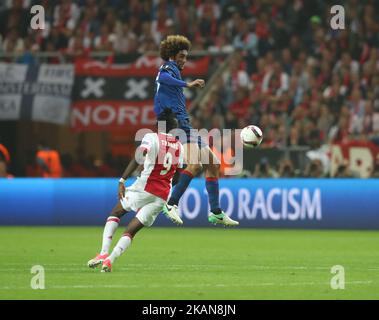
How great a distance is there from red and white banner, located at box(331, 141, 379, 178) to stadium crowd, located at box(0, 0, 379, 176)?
255 millimetres

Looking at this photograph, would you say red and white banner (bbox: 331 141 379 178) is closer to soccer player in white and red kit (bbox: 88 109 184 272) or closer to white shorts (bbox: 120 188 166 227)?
soccer player in white and red kit (bbox: 88 109 184 272)

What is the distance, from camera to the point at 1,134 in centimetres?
2592

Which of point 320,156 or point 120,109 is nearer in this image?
point 320,156

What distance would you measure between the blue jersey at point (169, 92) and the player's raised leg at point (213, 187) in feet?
1.98

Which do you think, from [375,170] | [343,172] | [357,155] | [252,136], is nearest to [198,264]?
[252,136]

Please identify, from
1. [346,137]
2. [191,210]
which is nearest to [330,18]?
[346,137]

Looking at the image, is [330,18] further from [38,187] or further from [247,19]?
[38,187]

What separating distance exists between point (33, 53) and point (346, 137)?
25.7 ft

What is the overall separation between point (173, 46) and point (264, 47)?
1176 centimetres

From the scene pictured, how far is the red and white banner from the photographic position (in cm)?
2206

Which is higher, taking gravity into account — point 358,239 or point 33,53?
point 33,53
